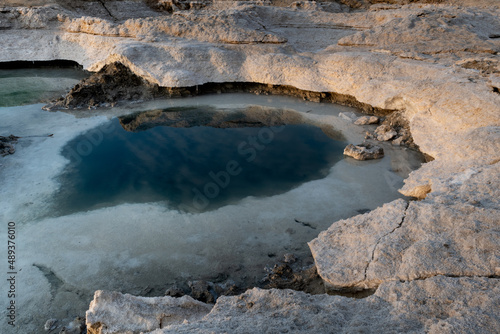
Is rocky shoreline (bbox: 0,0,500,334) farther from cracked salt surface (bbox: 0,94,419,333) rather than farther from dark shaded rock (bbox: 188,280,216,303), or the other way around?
cracked salt surface (bbox: 0,94,419,333)

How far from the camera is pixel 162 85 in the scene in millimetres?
8227

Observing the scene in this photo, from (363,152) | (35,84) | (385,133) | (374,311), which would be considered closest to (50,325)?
(374,311)

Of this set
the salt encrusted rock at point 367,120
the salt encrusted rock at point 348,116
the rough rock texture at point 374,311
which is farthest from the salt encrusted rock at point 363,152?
the rough rock texture at point 374,311

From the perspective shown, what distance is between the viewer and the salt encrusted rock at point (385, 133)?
20.3 feet

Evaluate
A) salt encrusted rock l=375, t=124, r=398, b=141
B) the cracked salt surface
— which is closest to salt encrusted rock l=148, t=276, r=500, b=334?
the cracked salt surface

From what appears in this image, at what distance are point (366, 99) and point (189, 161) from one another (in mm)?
3654

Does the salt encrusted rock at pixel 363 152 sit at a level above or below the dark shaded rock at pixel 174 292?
above

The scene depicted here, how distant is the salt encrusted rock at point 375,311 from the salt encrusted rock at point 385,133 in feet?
13.3

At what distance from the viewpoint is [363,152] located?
5.60 metres

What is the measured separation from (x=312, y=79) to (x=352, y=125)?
161 centimetres

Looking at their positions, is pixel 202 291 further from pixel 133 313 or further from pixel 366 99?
pixel 366 99

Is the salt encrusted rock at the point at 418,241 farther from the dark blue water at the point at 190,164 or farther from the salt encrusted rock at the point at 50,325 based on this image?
the salt encrusted rock at the point at 50,325

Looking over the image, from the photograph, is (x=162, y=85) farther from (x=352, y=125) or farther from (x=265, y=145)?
(x=352, y=125)

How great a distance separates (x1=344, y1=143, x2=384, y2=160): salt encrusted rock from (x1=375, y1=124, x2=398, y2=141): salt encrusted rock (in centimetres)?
52
